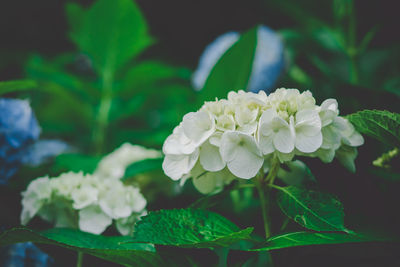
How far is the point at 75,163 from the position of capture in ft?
3.18

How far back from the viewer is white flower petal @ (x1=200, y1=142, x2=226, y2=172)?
1.74 feet

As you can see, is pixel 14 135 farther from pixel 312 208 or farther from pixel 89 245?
pixel 312 208

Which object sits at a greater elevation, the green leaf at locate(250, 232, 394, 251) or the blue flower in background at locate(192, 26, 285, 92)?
the blue flower in background at locate(192, 26, 285, 92)

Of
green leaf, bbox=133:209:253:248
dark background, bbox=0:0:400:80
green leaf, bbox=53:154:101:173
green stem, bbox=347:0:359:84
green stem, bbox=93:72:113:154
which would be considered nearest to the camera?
green leaf, bbox=133:209:253:248

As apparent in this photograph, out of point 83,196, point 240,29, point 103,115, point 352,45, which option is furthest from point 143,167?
point 240,29

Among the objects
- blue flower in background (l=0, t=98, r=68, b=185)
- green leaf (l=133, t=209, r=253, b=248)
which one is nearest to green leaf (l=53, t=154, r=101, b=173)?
blue flower in background (l=0, t=98, r=68, b=185)

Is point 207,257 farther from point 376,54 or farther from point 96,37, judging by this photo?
point 376,54

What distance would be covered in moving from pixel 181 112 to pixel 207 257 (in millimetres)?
433

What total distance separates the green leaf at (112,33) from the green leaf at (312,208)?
864mm

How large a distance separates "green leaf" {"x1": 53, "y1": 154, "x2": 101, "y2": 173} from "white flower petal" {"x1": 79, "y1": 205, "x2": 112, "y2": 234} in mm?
288

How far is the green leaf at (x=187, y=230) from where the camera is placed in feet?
1.54

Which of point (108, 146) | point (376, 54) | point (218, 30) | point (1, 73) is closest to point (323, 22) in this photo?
point (376, 54)

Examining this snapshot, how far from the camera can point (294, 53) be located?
139cm

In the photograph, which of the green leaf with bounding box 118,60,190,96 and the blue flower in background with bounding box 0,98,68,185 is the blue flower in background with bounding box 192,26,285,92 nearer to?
the green leaf with bounding box 118,60,190,96
